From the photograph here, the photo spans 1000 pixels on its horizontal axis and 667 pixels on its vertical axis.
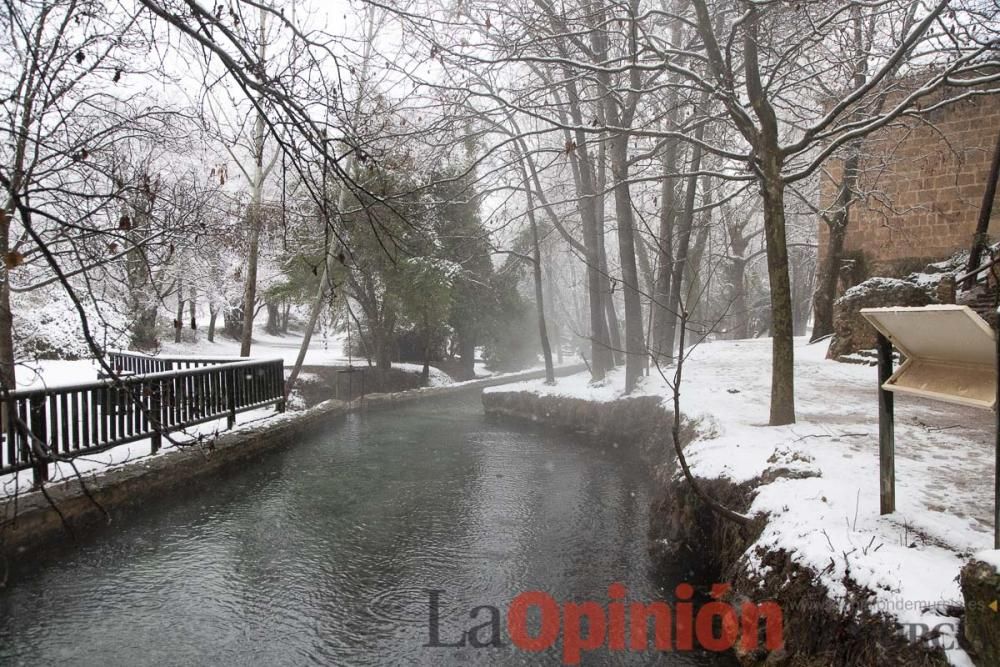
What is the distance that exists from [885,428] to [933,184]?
10908 mm

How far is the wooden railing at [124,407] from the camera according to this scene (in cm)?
505

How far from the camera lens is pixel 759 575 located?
3.77 metres

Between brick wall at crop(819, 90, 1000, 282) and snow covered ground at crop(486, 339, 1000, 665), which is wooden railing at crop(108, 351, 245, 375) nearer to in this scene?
snow covered ground at crop(486, 339, 1000, 665)

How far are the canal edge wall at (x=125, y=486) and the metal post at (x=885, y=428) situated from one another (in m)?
3.45

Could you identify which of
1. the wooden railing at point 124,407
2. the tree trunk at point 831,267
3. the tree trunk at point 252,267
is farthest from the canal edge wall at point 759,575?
the tree trunk at point 252,267

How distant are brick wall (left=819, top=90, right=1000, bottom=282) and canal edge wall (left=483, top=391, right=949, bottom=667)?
272 inches

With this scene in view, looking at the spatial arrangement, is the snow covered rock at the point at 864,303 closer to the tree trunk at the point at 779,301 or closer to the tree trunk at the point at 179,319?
the tree trunk at the point at 779,301

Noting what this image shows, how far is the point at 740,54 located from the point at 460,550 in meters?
8.35

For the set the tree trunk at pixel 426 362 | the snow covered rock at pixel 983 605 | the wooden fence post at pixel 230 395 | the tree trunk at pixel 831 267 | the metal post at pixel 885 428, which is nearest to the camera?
the snow covered rock at pixel 983 605

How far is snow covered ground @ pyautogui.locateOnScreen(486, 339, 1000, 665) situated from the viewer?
2934mm

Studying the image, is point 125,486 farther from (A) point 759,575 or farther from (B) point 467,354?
(B) point 467,354

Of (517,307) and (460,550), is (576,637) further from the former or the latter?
(517,307)

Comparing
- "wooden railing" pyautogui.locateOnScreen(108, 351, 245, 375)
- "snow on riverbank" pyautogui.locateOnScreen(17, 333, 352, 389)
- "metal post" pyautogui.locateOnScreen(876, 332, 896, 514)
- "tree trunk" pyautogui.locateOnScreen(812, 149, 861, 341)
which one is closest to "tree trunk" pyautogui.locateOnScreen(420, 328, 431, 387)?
"snow on riverbank" pyautogui.locateOnScreen(17, 333, 352, 389)

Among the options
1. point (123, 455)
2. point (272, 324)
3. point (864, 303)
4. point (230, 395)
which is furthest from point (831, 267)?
point (272, 324)
